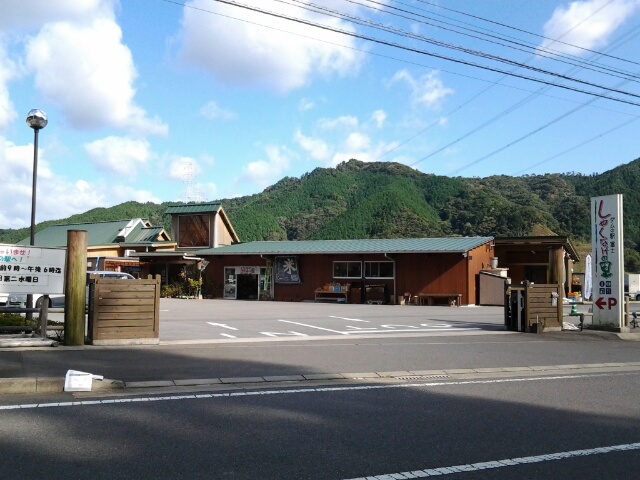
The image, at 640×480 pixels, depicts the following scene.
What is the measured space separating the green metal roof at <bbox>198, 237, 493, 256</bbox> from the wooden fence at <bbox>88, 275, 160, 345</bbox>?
20558 mm

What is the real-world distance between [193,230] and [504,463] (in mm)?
39294

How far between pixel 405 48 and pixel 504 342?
7529 mm

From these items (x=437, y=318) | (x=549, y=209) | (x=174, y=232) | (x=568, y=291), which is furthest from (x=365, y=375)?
(x=549, y=209)

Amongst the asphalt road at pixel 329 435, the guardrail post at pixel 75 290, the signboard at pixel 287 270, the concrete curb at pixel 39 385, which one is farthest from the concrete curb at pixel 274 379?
the signboard at pixel 287 270

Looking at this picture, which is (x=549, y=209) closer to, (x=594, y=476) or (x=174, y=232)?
(x=174, y=232)

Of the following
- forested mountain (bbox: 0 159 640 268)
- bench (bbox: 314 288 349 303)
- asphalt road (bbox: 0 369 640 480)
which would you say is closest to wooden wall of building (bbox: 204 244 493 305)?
bench (bbox: 314 288 349 303)

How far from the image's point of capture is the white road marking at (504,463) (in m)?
4.89

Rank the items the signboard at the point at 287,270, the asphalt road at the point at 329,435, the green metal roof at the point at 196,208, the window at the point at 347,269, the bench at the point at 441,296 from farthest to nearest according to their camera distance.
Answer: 1. the green metal roof at the point at 196,208
2. the signboard at the point at 287,270
3. the window at the point at 347,269
4. the bench at the point at 441,296
5. the asphalt road at the point at 329,435

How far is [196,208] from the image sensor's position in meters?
43.0

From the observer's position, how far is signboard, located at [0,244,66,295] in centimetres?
1134

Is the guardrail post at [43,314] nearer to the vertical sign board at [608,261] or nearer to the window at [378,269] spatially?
the vertical sign board at [608,261]

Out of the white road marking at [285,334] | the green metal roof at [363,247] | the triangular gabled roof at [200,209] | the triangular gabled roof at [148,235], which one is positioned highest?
the triangular gabled roof at [200,209]

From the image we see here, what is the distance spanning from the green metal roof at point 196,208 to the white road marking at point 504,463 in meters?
37.8

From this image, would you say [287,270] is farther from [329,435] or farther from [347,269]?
[329,435]
